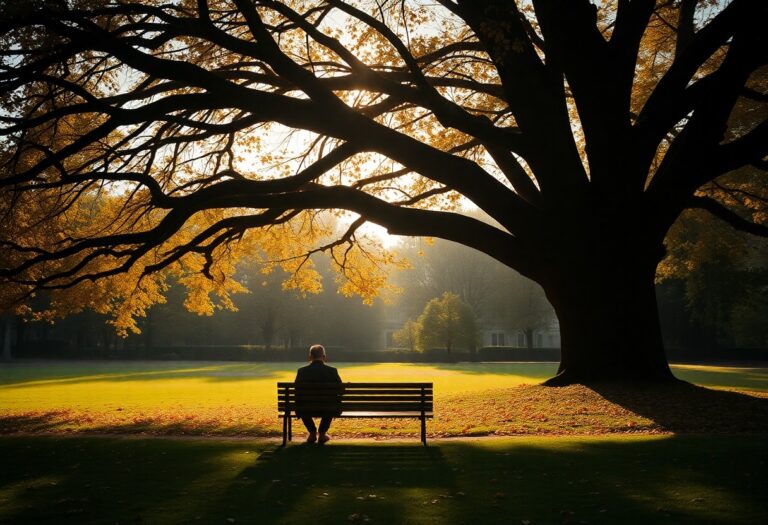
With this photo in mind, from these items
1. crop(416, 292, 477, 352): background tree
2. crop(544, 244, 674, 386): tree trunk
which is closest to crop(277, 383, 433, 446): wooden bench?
crop(544, 244, 674, 386): tree trunk

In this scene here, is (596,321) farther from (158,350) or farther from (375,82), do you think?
(158,350)

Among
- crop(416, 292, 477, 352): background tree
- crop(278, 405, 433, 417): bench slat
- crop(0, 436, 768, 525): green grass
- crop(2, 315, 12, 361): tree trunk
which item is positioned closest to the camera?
crop(0, 436, 768, 525): green grass

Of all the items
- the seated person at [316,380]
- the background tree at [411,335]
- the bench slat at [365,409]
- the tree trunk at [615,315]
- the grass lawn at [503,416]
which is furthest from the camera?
the background tree at [411,335]

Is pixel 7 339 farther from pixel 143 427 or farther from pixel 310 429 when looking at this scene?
pixel 310 429

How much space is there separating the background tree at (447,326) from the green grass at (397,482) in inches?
1772

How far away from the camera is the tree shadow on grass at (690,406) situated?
1020cm

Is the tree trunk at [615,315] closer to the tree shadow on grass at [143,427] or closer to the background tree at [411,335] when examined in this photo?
the tree shadow on grass at [143,427]

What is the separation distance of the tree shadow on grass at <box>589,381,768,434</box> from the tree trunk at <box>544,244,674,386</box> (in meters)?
0.45

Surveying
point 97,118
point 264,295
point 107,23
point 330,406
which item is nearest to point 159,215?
point 97,118

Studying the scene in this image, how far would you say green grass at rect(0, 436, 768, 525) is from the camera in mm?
5758

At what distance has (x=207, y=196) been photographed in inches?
499

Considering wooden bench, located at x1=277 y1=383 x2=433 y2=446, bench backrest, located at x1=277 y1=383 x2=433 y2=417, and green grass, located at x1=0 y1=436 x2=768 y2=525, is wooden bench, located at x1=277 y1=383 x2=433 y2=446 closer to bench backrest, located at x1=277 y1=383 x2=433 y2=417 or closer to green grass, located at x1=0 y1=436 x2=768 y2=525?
bench backrest, located at x1=277 y1=383 x2=433 y2=417

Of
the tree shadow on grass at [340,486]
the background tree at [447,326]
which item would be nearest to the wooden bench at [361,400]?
the tree shadow on grass at [340,486]

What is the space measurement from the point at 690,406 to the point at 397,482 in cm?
683
